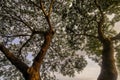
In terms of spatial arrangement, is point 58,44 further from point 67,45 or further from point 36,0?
point 36,0

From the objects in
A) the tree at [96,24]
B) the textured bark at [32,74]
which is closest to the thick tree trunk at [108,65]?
the tree at [96,24]

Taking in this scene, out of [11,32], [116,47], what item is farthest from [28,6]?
[116,47]

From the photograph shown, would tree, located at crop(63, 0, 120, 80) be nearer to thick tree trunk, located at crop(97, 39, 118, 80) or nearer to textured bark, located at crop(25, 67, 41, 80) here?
thick tree trunk, located at crop(97, 39, 118, 80)

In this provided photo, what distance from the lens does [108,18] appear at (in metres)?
25.3

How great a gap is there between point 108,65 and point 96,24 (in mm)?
4445

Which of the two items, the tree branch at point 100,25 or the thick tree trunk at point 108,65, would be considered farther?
the tree branch at point 100,25

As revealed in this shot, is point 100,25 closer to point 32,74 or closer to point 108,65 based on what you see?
point 108,65

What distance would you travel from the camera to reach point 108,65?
20562 millimetres

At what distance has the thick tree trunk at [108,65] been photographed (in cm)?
2003

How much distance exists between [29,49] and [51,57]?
6.37 ft

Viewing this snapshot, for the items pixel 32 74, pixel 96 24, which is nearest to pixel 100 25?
pixel 96 24

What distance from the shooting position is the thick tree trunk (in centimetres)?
2003

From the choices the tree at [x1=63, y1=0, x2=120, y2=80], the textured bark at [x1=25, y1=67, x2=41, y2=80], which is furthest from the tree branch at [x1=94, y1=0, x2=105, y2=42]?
A: the textured bark at [x1=25, y1=67, x2=41, y2=80]

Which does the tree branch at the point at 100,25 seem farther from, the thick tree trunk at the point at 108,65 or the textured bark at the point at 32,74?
the textured bark at the point at 32,74
